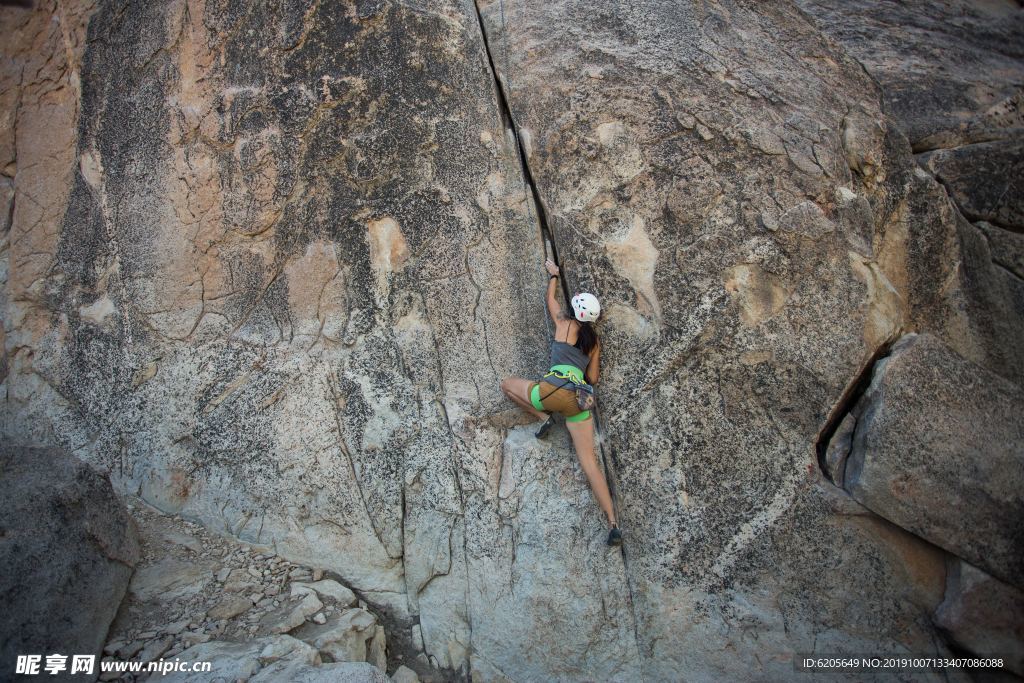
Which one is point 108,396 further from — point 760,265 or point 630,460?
point 760,265

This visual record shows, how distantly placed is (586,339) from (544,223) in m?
0.72

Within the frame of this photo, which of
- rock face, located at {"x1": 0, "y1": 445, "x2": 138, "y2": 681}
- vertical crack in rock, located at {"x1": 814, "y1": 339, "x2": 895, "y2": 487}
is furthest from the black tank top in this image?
rock face, located at {"x1": 0, "y1": 445, "x2": 138, "y2": 681}

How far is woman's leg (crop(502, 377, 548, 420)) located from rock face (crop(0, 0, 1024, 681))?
0.12 meters

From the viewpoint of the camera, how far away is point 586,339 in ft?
10.9

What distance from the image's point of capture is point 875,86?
3.55 m

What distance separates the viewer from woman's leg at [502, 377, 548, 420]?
11.1 feet

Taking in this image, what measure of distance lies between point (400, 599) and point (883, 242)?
113 inches

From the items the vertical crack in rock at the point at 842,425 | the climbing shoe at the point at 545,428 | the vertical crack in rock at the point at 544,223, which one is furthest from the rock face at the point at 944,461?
the climbing shoe at the point at 545,428

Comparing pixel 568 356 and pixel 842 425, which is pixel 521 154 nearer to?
pixel 568 356

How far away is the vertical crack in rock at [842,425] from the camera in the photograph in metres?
3.12

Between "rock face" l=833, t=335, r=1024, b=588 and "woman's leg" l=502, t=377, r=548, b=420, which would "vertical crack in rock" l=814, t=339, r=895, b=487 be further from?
"woman's leg" l=502, t=377, r=548, b=420

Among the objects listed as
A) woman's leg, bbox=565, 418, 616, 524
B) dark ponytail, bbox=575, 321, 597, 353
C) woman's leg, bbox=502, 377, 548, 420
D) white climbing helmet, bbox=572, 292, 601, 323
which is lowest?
woman's leg, bbox=565, 418, 616, 524

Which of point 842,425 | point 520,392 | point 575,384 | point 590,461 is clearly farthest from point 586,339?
point 842,425

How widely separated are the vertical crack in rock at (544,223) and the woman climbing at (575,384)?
7 cm
